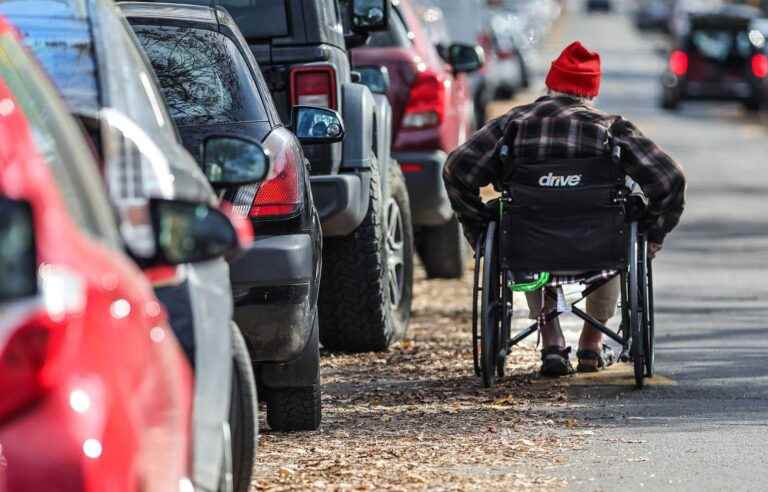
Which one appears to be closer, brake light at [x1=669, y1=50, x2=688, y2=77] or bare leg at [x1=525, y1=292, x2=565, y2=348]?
bare leg at [x1=525, y1=292, x2=565, y2=348]

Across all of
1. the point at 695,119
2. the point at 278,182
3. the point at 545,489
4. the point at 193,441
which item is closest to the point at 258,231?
the point at 278,182

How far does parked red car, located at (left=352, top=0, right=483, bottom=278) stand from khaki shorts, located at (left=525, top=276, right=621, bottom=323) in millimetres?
2647

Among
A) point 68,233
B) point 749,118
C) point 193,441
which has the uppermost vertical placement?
point 68,233

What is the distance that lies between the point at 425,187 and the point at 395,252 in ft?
5.04

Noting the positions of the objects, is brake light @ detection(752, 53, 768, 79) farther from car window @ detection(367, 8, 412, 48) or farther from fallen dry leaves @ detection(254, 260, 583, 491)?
fallen dry leaves @ detection(254, 260, 583, 491)

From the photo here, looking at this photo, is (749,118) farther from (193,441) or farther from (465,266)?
(193,441)

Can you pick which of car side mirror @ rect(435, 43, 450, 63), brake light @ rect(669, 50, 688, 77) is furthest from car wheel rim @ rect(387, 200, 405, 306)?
brake light @ rect(669, 50, 688, 77)

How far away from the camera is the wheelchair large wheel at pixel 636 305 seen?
339 inches

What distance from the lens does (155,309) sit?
416cm

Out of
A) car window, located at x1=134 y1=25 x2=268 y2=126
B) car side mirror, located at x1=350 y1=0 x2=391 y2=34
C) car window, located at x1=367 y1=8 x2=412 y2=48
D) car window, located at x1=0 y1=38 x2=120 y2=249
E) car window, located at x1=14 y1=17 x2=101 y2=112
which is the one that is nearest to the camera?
car window, located at x1=0 y1=38 x2=120 y2=249

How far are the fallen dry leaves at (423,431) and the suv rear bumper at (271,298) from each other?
43cm

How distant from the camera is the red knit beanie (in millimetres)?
9125

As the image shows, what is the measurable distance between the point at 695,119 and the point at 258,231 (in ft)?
94.7

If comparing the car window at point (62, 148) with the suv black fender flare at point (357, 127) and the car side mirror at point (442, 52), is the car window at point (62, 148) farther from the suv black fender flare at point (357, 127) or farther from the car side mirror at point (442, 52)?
the car side mirror at point (442, 52)
